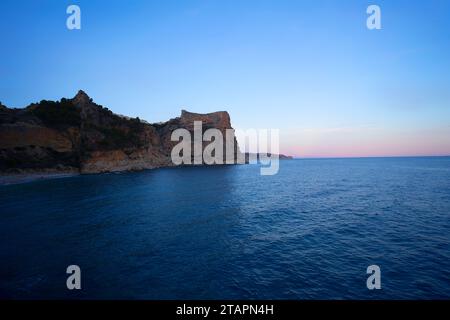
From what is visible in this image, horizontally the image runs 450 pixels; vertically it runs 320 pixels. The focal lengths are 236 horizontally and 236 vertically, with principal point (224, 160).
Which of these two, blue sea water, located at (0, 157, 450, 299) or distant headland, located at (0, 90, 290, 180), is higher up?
distant headland, located at (0, 90, 290, 180)

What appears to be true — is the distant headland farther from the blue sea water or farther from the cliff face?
the blue sea water

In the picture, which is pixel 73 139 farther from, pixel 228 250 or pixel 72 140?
pixel 228 250

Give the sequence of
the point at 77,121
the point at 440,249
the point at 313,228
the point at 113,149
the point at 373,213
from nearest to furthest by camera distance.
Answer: the point at 440,249 → the point at 313,228 → the point at 373,213 → the point at 77,121 → the point at 113,149

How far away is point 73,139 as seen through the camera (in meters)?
81.0

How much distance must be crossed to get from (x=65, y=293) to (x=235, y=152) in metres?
173

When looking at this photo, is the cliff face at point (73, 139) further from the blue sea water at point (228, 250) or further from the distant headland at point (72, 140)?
the blue sea water at point (228, 250)

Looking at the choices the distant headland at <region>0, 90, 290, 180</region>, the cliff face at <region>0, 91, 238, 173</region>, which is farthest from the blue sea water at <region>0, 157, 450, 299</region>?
the cliff face at <region>0, 91, 238, 173</region>

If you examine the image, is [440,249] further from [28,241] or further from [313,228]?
[28,241]

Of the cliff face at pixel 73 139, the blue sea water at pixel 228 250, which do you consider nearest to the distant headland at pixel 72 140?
the cliff face at pixel 73 139

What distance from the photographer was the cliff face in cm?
6669

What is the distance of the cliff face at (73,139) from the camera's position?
6669cm
